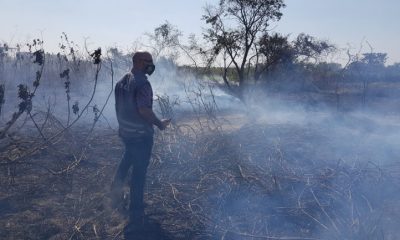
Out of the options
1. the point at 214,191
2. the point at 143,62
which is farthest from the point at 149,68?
the point at 214,191

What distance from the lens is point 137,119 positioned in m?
4.02

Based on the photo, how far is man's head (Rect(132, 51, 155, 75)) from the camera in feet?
13.0

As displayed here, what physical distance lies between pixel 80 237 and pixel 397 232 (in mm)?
3135

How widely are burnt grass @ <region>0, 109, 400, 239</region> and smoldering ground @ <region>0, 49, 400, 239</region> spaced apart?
0.01m

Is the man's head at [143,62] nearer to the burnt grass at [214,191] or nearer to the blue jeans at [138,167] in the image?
the blue jeans at [138,167]

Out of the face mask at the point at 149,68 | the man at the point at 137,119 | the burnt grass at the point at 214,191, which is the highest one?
the face mask at the point at 149,68

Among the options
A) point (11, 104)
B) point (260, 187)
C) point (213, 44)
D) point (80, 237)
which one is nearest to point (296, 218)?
point (260, 187)

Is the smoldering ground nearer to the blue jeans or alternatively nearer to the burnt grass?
the burnt grass

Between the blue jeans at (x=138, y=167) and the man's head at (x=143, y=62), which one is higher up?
the man's head at (x=143, y=62)

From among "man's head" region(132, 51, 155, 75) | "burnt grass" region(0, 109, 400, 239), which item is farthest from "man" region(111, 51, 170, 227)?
"burnt grass" region(0, 109, 400, 239)

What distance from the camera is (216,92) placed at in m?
14.8

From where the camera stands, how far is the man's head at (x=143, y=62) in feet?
13.0

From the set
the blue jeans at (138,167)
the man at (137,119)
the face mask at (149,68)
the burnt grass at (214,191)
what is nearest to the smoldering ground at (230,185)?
the burnt grass at (214,191)

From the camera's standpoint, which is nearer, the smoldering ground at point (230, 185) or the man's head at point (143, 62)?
the smoldering ground at point (230, 185)
